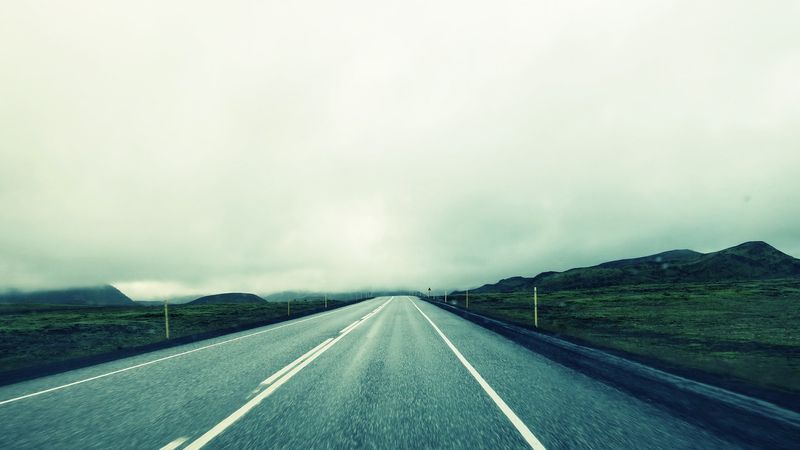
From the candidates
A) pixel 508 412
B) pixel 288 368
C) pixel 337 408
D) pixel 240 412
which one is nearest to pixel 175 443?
pixel 240 412

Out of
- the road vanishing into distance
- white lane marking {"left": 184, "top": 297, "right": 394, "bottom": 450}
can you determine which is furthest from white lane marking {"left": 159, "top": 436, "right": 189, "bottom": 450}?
white lane marking {"left": 184, "top": 297, "right": 394, "bottom": 450}

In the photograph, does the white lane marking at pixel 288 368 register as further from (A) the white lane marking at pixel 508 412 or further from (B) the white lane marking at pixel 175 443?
(A) the white lane marking at pixel 508 412

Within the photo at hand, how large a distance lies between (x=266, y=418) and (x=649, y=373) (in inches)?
247

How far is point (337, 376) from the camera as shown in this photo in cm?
776

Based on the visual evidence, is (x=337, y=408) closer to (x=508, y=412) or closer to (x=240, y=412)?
(x=240, y=412)

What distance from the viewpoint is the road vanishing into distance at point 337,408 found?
4.41 metres

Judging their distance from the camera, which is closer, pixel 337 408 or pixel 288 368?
pixel 337 408

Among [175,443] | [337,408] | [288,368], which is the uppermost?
[175,443]

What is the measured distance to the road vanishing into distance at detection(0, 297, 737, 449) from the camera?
4.41 meters

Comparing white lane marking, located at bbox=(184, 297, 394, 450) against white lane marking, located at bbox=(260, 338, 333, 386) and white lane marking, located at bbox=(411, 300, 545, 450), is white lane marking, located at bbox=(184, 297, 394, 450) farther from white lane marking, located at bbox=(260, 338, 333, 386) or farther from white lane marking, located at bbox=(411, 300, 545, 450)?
white lane marking, located at bbox=(411, 300, 545, 450)

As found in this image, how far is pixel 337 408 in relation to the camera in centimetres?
559

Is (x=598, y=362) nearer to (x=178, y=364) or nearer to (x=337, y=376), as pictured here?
(x=337, y=376)

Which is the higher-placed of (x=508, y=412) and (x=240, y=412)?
(x=240, y=412)

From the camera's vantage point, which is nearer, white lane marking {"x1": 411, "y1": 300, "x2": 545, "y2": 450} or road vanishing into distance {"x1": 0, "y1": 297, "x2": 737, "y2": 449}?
white lane marking {"x1": 411, "y1": 300, "x2": 545, "y2": 450}
